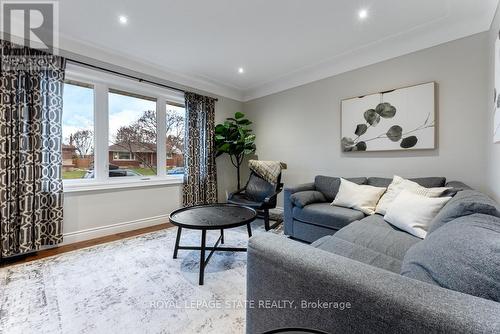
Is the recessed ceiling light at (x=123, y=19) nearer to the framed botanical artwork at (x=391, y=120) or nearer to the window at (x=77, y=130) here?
the window at (x=77, y=130)

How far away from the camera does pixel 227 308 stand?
5.27ft

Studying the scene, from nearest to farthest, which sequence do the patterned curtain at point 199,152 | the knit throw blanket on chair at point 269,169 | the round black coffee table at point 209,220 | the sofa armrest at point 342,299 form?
the sofa armrest at point 342,299
the round black coffee table at point 209,220
the knit throw blanket on chair at point 269,169
the patterned curtain at point 199,152

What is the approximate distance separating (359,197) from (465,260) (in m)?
1.93

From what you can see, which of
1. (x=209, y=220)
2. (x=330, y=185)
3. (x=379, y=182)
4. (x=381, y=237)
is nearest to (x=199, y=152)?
(x=209, y=220)

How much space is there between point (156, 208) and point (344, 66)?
362 cm

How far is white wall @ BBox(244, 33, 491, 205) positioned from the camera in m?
2.38

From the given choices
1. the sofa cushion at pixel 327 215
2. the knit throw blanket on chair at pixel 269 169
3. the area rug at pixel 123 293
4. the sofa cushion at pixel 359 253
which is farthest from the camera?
the knit throw blanket on chair at pixel 269 169

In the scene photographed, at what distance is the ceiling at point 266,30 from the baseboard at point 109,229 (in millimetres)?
2321

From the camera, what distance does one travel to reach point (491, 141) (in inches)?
81.2

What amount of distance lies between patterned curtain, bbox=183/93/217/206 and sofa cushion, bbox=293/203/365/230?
74.0 inches

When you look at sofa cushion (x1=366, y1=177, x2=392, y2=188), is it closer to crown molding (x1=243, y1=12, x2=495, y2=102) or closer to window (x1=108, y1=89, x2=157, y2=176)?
crown molding (x1=243, y1=12, x2=495, y2=102)

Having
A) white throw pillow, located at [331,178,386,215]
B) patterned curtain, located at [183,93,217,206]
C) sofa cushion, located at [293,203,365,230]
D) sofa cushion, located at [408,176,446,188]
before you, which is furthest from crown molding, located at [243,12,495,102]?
sofa cushion, located at [293,203,365,230]

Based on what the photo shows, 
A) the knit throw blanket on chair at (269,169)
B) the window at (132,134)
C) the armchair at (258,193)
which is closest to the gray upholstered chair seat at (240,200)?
the armchair at (258,193)

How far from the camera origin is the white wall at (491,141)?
1846 mm
